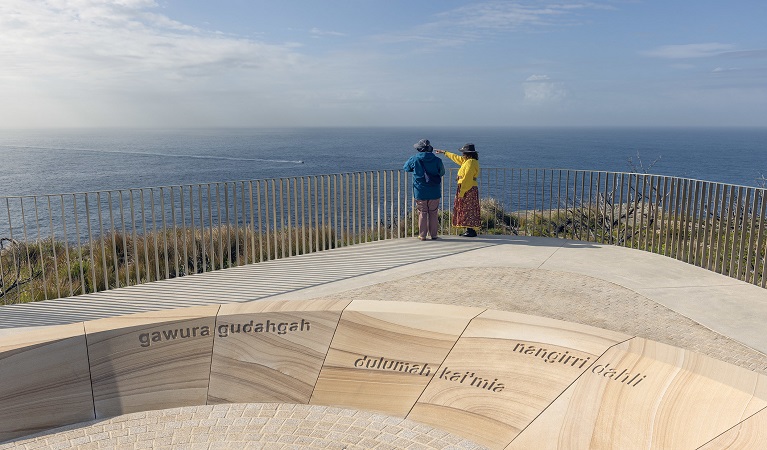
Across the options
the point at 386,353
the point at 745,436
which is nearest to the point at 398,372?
the point at 386,353

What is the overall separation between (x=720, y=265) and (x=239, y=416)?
7770mm

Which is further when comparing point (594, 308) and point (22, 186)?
point (22, 186)

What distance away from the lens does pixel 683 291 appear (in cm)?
795

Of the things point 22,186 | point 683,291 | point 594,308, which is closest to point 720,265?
point 683,291

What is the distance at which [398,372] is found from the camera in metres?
5.04

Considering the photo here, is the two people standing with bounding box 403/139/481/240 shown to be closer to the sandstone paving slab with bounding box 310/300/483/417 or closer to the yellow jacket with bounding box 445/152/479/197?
the yellow jacket with bounding box 445/152/479/197

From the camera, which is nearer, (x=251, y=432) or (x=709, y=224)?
(x=251, y=432)

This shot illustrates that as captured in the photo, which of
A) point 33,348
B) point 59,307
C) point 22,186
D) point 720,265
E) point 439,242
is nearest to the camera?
point 33,348

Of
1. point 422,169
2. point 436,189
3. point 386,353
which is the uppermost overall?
point 422,169

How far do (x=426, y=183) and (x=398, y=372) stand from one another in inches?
267

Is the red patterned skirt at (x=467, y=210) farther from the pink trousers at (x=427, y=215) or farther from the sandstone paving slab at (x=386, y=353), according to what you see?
the sandstone paving slab at (x=386, y=353)

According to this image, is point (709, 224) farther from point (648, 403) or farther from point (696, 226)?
point (648, 403)

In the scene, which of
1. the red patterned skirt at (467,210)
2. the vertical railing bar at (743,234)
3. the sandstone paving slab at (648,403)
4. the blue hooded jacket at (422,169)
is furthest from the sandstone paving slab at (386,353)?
the red patterned skirt at (467,210)

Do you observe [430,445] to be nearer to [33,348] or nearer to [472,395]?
[472,395]
